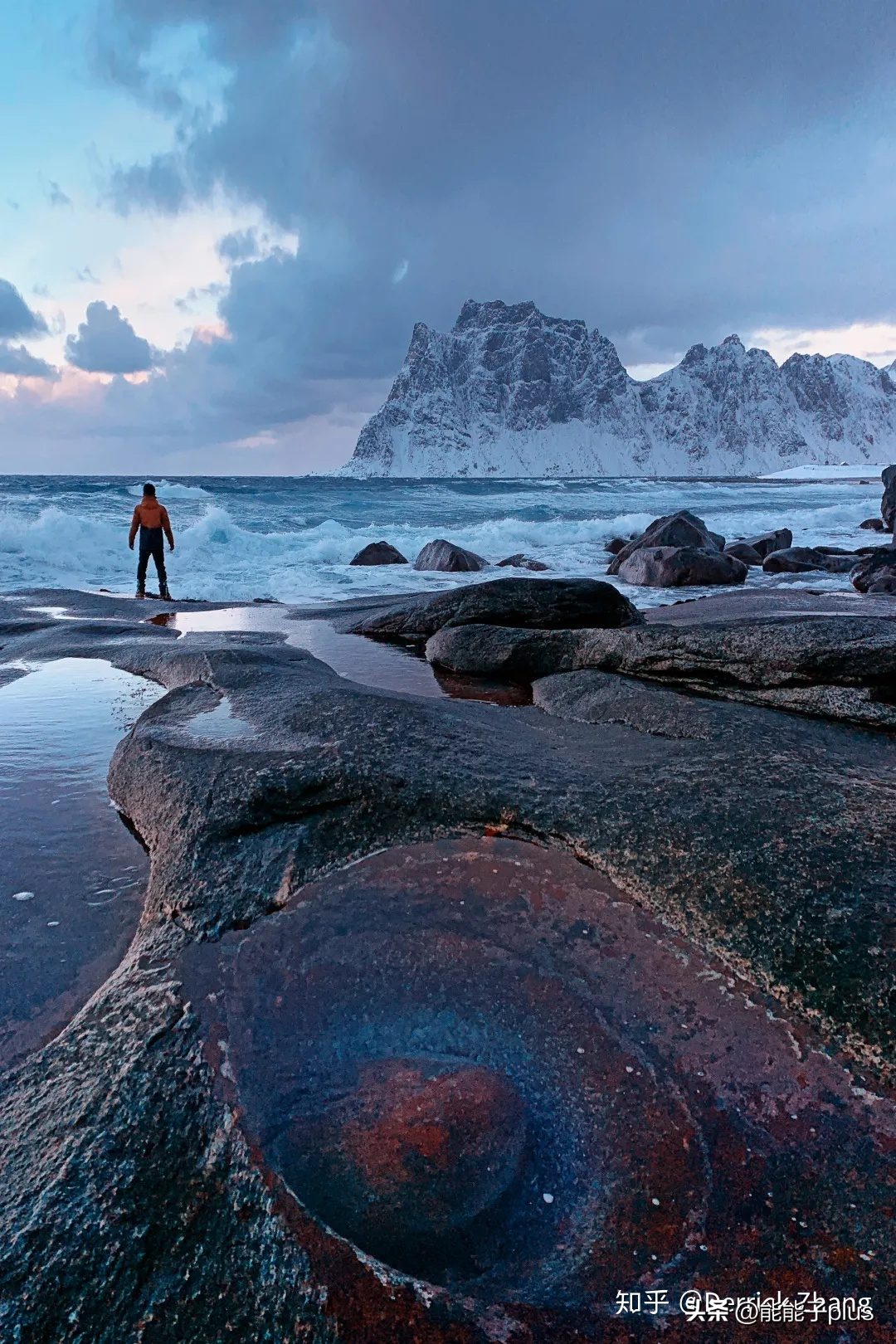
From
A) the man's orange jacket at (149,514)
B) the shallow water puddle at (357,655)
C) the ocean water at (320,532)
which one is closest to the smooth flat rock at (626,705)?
the shallow water puddle at (357,655)

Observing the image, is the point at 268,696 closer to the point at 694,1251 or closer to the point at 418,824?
the point at 418,824

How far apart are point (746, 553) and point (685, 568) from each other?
557 centimetres

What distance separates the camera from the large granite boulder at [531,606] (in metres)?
6.19

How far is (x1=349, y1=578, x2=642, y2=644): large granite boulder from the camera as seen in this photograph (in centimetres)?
619

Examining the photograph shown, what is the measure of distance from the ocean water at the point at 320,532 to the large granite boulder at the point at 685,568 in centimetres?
70

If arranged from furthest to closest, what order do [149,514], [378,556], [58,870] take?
[378,556] → [149,514] → [58,870]

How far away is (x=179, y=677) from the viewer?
4902mm

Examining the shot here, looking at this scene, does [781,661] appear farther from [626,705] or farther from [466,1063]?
[466,1063]

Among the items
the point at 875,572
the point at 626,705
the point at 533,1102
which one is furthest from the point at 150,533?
the point at 875,572

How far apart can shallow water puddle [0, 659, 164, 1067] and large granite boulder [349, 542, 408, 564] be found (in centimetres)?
1280

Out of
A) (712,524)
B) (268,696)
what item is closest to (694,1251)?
(268,696)

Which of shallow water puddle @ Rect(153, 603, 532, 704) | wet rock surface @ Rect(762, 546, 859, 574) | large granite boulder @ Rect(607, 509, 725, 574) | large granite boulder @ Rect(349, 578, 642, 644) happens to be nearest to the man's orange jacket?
shallow water puddle @ Rect(153, 603, 532, 704)

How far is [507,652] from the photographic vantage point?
534 cm

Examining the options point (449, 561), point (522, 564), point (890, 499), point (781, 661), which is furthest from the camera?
→ point (890, 499)
